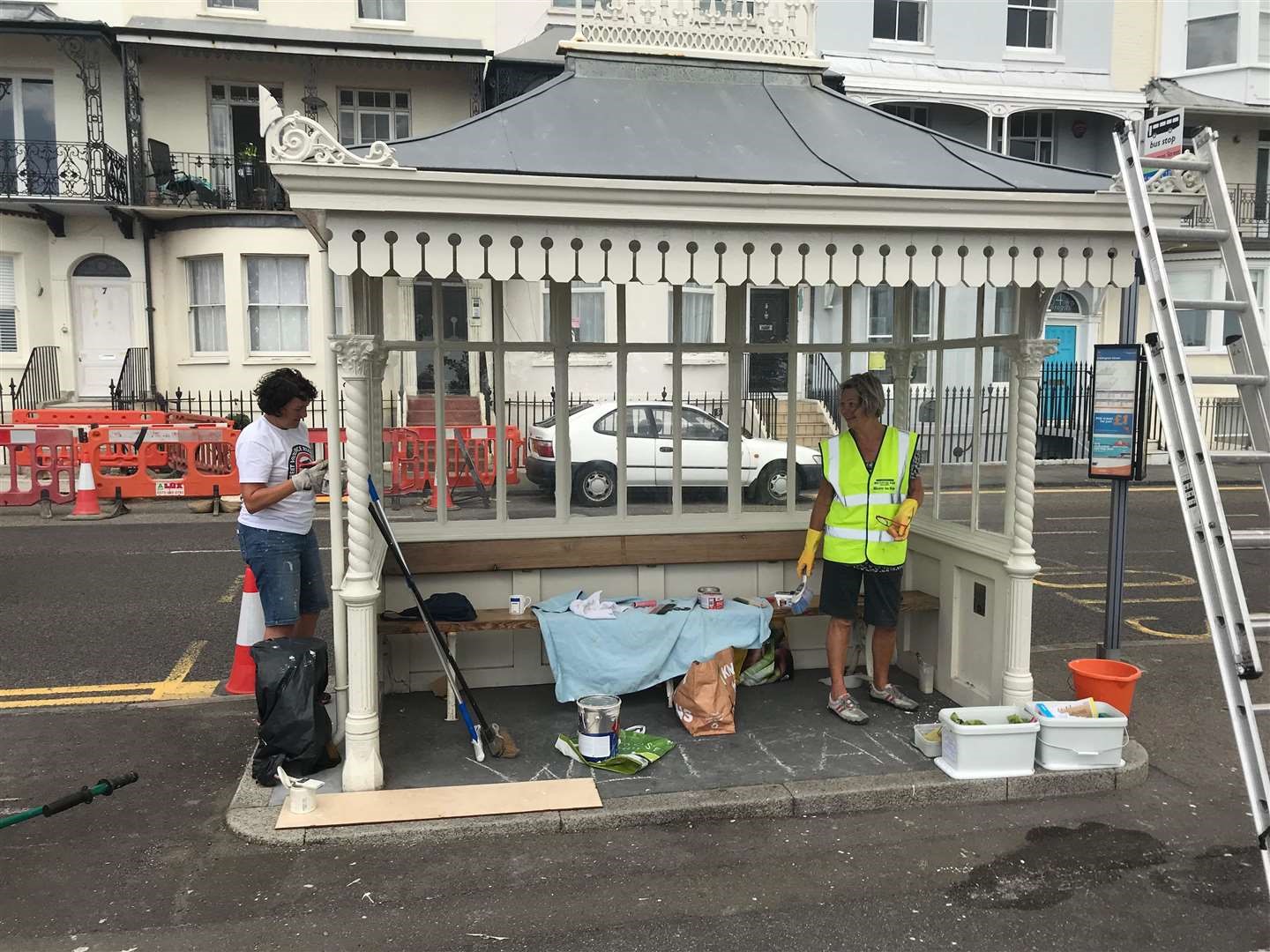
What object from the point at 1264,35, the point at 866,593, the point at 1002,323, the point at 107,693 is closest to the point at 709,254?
the point at 1002,323

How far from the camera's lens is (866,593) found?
5.56 meters

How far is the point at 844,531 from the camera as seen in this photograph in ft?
17.9

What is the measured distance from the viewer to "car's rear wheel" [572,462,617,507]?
6.31m

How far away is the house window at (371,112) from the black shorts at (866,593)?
17.6 m

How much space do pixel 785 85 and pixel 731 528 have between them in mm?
2786

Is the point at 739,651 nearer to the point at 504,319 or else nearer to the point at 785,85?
the point at 504,319

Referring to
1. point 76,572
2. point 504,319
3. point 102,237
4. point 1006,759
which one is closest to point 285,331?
point 102,237

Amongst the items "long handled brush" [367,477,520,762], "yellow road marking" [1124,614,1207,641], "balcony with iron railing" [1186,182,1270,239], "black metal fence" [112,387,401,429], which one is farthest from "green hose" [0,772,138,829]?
"balcony with iron railing" [1186,182,1270,239]

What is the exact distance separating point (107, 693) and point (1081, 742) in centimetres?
581

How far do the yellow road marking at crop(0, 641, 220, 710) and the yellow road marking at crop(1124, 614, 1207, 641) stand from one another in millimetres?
7100

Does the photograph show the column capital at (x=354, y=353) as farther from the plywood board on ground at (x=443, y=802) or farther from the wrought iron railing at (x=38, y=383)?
the wrought iron railing at (x=38, y=383)

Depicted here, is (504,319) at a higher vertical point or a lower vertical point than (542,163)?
lower

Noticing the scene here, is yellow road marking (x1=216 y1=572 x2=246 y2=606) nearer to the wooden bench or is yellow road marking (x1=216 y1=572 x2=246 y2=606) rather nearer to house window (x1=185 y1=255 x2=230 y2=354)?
the wooden bench

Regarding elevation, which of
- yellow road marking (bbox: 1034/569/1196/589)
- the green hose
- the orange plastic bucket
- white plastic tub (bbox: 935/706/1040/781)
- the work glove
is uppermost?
the work glove
